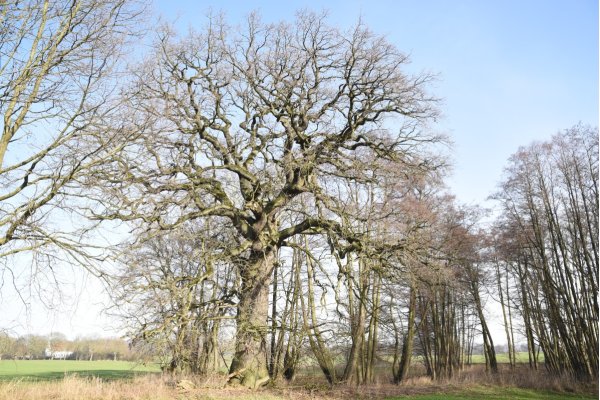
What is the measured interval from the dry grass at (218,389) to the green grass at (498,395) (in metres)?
0.46

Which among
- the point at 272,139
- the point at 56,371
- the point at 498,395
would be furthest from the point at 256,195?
the point at 56,371

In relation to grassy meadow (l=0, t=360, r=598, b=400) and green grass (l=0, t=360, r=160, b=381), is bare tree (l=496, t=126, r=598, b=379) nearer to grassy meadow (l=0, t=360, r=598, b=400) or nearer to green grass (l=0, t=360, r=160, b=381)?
grassy meadow (l=0, t=360, r=598, b=400)

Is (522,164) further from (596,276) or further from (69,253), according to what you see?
(69,253)

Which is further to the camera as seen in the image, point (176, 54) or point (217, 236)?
point (217, 236)

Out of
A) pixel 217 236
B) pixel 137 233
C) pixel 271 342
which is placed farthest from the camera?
pixel 271 342

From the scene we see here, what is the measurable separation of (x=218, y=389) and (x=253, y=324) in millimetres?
1960

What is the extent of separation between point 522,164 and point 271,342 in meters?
14.1

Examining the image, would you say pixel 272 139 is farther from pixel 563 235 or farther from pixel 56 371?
pixel 56 371

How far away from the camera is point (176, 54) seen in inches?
543

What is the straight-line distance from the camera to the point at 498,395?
17.3m

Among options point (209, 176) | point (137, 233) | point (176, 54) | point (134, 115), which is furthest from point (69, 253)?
point (176, 54)

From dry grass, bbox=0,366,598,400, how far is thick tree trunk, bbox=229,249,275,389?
1.96 ft

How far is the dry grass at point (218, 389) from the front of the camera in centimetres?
887

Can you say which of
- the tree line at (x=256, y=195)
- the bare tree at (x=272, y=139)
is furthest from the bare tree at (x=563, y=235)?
the bare tree at (x=272, y=139)
